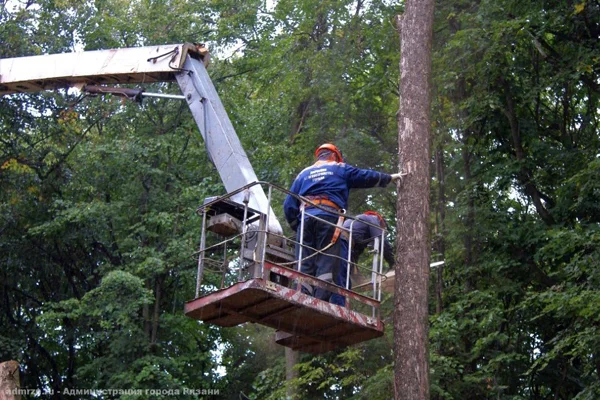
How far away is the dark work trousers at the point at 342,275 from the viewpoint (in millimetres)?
10023

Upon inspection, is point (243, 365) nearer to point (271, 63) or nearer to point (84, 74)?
point (271, 63)

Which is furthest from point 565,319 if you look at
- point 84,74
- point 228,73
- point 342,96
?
point 228,73

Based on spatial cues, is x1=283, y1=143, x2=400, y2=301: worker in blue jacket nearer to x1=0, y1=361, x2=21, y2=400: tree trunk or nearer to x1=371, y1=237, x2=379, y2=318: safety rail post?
x1=371, y1=237, x2=379, y2=318: safety rail post

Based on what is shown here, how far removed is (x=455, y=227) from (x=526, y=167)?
1549 millimetres

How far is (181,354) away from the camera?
21344mm

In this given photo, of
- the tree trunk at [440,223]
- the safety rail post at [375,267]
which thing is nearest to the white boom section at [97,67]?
the safety rail post at [375,267]

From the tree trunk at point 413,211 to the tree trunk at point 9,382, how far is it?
3.88 m

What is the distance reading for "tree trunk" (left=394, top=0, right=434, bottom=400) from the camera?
9.53 m

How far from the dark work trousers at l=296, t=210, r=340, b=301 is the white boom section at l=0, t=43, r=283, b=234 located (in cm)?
47

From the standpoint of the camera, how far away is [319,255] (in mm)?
10266

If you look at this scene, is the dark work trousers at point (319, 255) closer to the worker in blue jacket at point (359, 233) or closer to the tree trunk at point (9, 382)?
the worker in blue jacket at point (359, 233)

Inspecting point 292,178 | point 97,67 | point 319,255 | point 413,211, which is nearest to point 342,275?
point 319,255

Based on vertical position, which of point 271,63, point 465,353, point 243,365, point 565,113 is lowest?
point 465,353

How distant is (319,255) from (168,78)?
3659mm
